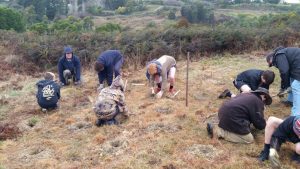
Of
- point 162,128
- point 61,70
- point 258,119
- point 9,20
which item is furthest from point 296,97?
point 9,20

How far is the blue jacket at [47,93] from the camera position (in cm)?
865

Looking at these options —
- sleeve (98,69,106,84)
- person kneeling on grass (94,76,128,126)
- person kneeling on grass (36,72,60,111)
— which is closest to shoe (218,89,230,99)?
person kneeling on grass (94,76,128,126)

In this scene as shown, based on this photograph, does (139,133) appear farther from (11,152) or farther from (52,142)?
(11,152)

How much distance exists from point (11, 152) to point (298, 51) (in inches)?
231

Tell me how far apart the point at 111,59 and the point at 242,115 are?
4.62 m

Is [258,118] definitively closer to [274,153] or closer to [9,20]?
[274,153]

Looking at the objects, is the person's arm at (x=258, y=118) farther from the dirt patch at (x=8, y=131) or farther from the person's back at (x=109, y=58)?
the dirt patch at (x=8, y=131)

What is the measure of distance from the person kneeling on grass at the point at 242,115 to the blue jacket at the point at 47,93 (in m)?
4.18

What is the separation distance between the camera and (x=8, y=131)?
765 centimetres

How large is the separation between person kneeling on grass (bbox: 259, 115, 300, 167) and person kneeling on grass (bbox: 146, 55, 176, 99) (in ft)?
11.2

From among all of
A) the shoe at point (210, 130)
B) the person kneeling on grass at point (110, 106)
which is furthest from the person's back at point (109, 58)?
the shoe at point (210, 130)

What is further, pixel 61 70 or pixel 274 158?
pixel 61 70

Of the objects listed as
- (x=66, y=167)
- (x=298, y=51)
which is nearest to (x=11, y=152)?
(x=66, y=167)

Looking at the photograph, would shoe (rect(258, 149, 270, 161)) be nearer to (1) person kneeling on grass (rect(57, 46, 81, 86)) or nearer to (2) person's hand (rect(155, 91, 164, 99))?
(2) person's hand (rect(155, 91, 164, 99))
